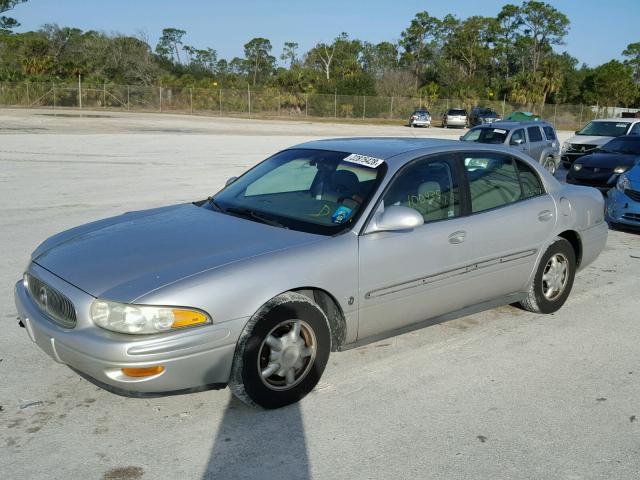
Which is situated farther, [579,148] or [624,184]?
[579,148]

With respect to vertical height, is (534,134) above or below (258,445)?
above

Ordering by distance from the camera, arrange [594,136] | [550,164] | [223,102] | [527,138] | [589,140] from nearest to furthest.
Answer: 1. [527,138]
2. [550,164]
3. [589,140]
4. [594,136]
5. [223,102]

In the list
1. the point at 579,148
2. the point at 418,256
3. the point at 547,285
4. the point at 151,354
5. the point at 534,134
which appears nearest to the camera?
the point at 151,354

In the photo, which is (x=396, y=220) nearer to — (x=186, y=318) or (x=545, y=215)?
(x=186, y=318)

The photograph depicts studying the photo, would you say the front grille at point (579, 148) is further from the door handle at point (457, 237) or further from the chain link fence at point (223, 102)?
the chain link fence at point (223, 102)

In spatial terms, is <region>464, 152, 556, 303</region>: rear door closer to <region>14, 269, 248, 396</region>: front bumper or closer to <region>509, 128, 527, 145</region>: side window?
<region>14, 269, 248, 396</region>: front bumper

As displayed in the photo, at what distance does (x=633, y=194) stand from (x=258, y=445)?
770 cm

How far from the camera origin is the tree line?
62.2 meters

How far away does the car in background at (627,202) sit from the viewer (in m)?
9.19

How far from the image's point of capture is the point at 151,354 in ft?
10.9

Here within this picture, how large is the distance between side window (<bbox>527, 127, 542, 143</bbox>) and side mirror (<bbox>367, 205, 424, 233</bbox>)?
43.9 ft

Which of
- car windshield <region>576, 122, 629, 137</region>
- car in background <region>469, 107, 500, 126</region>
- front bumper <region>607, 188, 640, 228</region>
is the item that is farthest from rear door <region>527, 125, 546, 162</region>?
car in background <region>469, 107, 500, 126</region>

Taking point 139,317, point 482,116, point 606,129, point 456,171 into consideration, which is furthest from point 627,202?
point 482,116

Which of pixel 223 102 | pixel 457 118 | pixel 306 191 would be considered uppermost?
pixel 223 102
